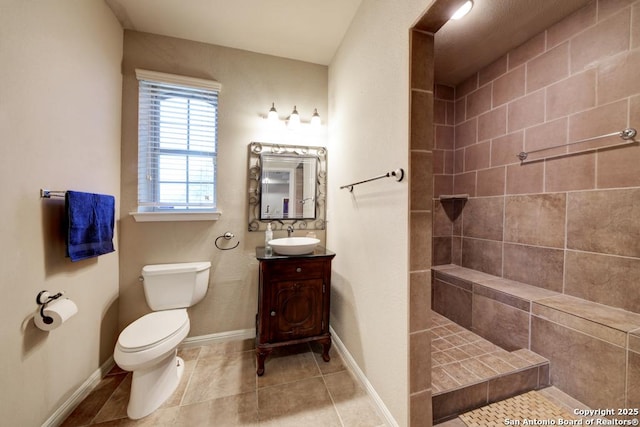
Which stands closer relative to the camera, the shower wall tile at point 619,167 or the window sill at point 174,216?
the shower wall tile at point 619,167

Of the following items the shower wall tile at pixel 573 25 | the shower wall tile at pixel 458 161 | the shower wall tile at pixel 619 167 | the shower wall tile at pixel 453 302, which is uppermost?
the shower wall tile at pixel 573 25

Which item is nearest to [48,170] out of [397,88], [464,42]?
[397,88]

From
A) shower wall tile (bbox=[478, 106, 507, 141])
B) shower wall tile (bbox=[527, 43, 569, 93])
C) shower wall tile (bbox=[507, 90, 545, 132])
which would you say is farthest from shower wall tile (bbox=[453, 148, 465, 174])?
shower wall tile (bbox=[527, 43, 569, 93])

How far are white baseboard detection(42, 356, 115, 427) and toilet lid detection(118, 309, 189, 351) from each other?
0.43 m

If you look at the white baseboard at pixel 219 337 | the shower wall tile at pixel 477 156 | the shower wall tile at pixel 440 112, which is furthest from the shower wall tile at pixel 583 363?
the white baseboard at pixel 219 337

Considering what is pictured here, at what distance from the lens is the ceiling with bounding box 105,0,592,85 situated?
163 cm

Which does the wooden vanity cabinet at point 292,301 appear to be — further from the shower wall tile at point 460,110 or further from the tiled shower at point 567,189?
the shower wall tile at point 460,110

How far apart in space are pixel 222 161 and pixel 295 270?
3.80 feet

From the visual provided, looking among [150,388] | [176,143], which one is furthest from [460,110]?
[150,388]

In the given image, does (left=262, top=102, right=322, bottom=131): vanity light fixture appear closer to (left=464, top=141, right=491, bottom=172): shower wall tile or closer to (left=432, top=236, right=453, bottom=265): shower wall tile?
(left=464, top=141, right=491, bottom=172): shower wall tile

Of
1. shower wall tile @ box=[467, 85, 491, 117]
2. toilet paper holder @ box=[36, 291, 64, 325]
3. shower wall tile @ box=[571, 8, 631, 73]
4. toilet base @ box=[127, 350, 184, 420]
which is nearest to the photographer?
toilet paper holder @ box=[36, 291, 64, 325]

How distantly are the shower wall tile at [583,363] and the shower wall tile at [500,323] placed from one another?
0.07 meters

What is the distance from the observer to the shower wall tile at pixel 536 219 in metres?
1.79

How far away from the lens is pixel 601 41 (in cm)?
155
